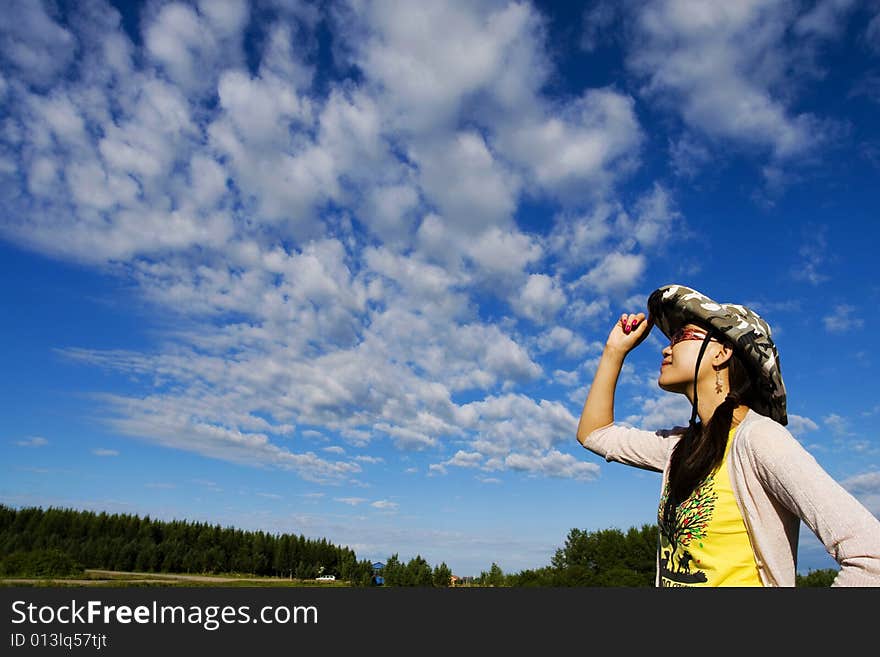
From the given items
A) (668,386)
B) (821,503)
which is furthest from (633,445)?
(821,503)

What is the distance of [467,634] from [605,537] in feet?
190

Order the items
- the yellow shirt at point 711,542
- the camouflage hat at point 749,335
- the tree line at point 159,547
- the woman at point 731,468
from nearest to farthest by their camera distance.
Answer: the woman at point 731,468, the yellow shirt at point 711,542, the camouflage hat at point 749,335, the tree line at point 159,547

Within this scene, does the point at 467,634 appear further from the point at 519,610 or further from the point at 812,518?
the point at 812,518

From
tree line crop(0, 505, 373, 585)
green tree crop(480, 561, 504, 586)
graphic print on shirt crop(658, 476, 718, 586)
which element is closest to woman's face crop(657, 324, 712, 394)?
graphic print on shirt crop(658, 476, 718, 586)

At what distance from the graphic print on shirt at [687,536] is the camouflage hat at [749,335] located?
0.42 m

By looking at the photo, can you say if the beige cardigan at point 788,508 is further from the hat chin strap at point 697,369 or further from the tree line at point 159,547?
the tree line at point 159,547

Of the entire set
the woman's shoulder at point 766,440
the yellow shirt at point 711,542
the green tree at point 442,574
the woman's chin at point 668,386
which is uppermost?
the woman's chin at point 668,386

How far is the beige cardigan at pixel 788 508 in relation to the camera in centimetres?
180

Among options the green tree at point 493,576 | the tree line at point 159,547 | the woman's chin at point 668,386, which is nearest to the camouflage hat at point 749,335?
the woman's chin at point 668,386

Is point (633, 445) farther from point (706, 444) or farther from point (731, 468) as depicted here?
point (731, 468)

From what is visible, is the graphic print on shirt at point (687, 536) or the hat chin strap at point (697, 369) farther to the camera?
the hat chin strap at point (697, 369)

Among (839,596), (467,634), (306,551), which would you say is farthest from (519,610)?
(306,551)

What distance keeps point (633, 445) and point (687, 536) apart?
1.98 feet

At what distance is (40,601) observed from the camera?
6.64 ft
